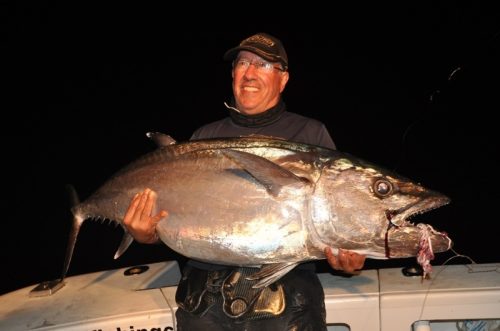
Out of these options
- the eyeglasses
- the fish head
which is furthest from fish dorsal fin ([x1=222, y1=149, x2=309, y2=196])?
the eyeglasses

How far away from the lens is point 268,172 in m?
A: 2.06

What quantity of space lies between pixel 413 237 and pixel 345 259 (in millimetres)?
351

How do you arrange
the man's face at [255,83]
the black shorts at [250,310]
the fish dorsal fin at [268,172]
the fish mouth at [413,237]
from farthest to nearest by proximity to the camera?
the man's face at [255,83], the black shorts at [250,310], the fish dorsal fin at [268,172], the fish mouth at [413,237]

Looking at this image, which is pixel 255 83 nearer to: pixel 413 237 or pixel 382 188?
pixel 382 188

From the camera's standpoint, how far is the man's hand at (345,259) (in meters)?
2.06

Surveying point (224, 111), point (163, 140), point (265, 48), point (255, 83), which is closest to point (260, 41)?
point (265, 48)

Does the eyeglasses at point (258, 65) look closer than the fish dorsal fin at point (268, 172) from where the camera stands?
No

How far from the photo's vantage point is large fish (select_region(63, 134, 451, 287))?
1998 millimetres

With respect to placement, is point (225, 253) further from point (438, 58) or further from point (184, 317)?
point (438, 58)

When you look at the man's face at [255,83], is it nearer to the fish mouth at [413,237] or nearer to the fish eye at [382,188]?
the fish eye at [382,188]

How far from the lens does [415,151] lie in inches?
784

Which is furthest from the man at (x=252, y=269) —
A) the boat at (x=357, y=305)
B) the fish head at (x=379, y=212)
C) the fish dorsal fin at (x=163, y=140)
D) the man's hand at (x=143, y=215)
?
the boat at (x=357, y=305)

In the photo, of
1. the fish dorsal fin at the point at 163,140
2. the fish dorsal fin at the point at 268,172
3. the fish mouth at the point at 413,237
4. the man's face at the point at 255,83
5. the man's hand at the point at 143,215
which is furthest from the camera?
the man's face at the point at 255,83

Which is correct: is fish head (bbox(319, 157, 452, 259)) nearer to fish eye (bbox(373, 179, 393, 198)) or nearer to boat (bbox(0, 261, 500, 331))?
fish eye (bbox(373, 179, 393, 198))
